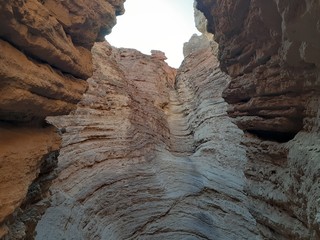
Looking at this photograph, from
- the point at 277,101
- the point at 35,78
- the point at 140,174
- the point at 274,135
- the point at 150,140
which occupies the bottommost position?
the point at 140,174

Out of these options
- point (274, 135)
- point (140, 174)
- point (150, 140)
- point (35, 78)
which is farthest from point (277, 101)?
point (150, 140)

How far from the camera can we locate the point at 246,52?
6.09m

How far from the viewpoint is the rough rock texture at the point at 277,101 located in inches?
143

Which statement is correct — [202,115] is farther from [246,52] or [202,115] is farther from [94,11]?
[94,11]

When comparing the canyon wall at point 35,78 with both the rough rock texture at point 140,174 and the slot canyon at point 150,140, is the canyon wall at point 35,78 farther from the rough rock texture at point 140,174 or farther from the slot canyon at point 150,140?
the rough rock texture at point 140,174

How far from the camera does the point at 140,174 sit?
10.0m

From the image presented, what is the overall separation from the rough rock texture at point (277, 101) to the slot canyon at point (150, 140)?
2 cm

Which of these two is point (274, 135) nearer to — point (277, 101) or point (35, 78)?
point (277, 101)

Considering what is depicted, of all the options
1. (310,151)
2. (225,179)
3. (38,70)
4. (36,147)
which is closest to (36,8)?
(38,70)

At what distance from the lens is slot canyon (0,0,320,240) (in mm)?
3373

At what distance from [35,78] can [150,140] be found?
364 inches

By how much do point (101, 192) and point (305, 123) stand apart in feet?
19.4

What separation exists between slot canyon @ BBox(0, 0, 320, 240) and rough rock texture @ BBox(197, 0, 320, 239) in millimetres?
25

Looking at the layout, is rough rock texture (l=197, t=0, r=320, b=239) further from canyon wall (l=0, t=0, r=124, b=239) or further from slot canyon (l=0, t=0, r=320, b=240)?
canyon wall (l=0, t=0, r=124, b=239)
